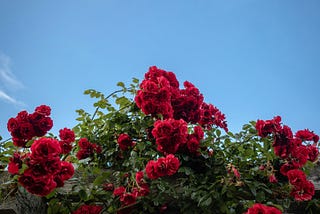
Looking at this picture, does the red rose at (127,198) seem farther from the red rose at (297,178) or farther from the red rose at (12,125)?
the red rose at (297,178)

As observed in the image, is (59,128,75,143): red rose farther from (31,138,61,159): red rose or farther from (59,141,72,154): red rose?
(31,138,61,159): red rose

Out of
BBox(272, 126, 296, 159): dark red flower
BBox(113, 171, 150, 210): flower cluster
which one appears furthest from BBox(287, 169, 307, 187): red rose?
BBox(113, 171, 150, 210): flower cluster

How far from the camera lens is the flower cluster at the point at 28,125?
2047 mm

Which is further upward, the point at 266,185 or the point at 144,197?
the point at 266,185

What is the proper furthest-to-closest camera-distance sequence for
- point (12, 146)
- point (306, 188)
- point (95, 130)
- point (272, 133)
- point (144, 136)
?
point (95, 130), point (144, 136), point (12, 146), point (272, 133), point (306, 188)

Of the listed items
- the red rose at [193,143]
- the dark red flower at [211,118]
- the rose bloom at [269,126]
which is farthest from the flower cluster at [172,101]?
the rose bloom at [269,126]

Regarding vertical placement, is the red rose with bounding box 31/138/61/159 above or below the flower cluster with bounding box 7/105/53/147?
below

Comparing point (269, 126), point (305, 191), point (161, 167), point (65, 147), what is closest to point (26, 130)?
point (65, 147)

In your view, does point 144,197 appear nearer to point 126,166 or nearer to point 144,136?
point 126,166

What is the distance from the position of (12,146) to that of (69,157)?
0.41 m

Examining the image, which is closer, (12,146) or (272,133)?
(272,133)

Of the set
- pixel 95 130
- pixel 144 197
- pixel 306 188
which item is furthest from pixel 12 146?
pixel 306 188

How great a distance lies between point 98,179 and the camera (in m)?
2.08

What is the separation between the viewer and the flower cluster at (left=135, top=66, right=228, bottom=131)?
197 centimetres
